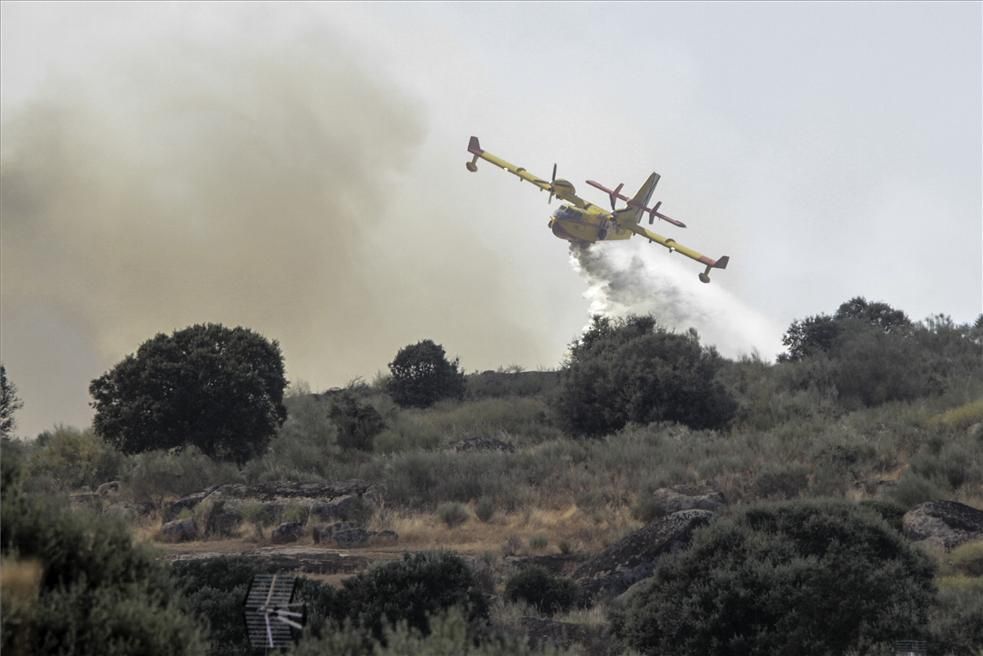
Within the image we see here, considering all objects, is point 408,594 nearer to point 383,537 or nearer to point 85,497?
point 383,537

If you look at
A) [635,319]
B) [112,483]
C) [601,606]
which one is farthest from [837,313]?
[601,606]

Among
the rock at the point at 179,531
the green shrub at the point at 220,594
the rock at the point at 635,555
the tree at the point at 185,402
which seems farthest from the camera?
the tree at the point at 185,402

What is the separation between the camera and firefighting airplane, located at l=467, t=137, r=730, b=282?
86.1 metres

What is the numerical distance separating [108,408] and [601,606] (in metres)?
31.8

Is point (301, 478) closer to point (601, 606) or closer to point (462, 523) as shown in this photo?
point (462, 523)

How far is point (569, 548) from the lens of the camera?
1592 inches

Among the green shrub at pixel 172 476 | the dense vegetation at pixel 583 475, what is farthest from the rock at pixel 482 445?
the green shrub at pixel 172 476

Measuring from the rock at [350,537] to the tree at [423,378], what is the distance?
3959 cm

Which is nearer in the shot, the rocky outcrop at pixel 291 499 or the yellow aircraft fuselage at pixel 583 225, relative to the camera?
the rocky outcrop at pixel 291 499

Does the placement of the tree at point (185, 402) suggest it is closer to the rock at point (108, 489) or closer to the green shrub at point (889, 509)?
the rock at point (108, 489)

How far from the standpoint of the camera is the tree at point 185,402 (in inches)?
2270

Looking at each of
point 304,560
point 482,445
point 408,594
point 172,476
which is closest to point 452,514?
point 304,560

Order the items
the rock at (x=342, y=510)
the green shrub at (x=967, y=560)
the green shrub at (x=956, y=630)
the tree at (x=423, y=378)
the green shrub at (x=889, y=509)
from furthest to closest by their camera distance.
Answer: the tree at (x=423, y=378)
the rock at (x=342, y=510)
the green shrub at (x=889, y=509)
the green shrub at (x=967, y=560)
the green shrub at (x=956, y=630)

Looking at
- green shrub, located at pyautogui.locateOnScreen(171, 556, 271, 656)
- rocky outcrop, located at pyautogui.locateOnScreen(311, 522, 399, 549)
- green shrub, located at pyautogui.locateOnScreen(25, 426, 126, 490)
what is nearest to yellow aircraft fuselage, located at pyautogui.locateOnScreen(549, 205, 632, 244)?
green shrub, located at pyautogui.locateOnScreen(25, 426, 126, 490)
